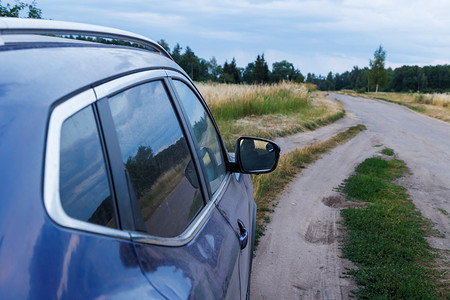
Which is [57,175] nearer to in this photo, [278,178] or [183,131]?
[183,131]

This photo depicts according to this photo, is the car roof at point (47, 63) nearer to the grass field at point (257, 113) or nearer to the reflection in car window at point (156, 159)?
the reflection in car window at point (156, 159)

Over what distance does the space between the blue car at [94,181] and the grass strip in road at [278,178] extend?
3.47 meters

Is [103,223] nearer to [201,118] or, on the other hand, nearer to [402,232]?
[201,118]

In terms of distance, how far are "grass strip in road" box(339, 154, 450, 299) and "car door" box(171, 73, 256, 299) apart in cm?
183

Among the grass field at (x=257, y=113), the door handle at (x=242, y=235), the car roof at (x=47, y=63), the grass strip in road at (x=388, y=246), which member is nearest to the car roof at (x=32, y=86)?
the car roof at (x=47, y=63)

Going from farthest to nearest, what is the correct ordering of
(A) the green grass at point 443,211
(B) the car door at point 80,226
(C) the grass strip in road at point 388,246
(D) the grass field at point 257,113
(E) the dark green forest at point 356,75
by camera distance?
(E) the dark green forest at point 356,75 < (D) the grass field at point 257,113 < (A) the green grass at point 443,211 < (C) the grass strip in road at point 388,246 < (B) the car door at point 80,226

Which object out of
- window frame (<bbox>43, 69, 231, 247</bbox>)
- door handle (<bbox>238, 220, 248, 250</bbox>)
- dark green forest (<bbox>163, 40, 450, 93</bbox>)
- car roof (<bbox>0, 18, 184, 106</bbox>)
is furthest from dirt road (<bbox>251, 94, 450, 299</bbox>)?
dark green forest (<bbox>163, 40, 450, 93</bbox>)

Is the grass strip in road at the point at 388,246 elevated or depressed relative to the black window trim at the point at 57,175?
depressed

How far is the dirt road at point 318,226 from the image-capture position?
152 inches

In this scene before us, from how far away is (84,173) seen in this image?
3.39 ft

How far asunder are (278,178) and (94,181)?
22.6 ft

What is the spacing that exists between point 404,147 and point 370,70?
7717 cm

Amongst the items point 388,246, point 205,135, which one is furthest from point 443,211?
point 205,135

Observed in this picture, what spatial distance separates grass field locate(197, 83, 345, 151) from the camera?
13562 mm
